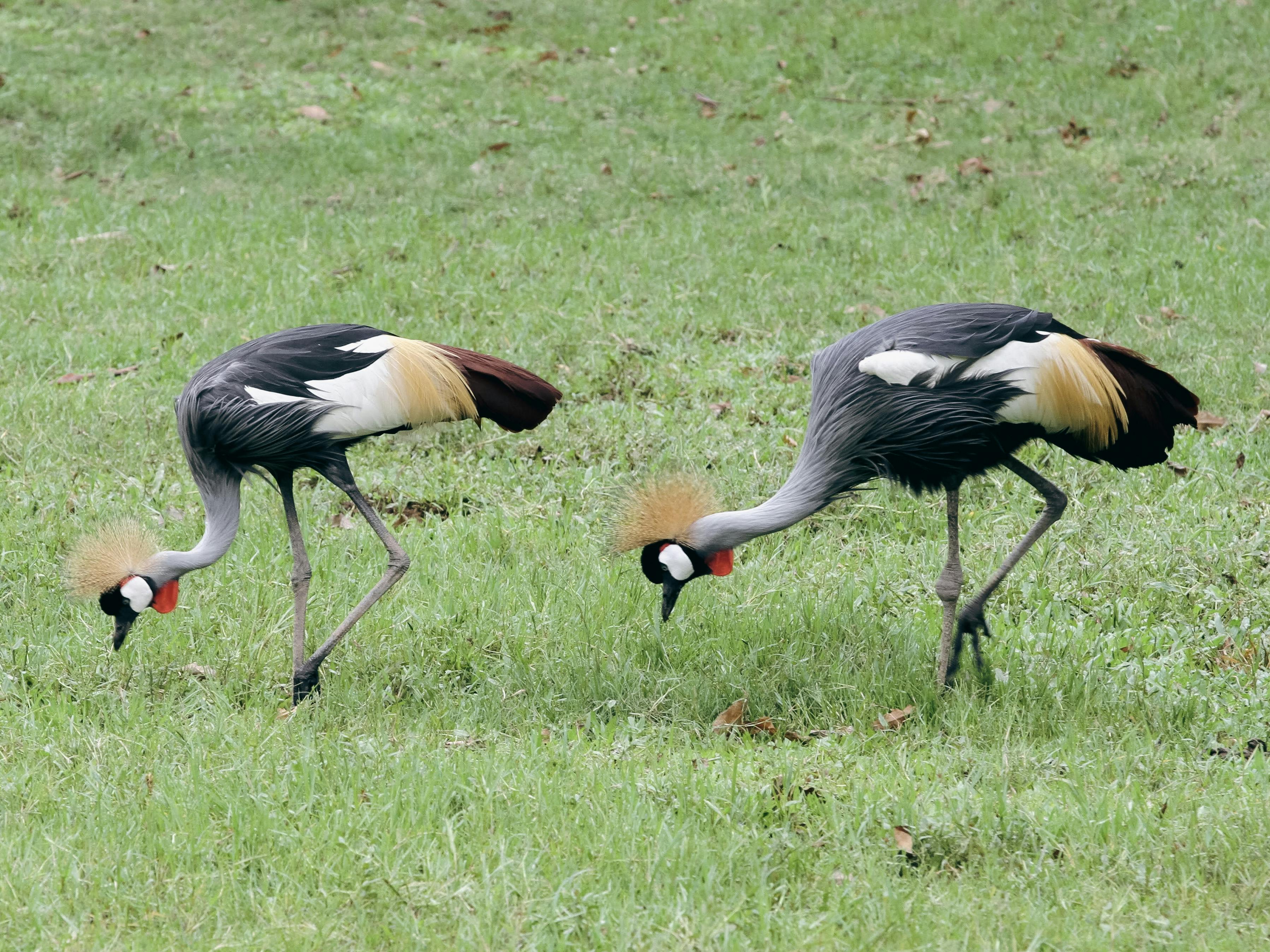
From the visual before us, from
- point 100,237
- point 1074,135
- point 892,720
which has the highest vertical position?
point 1074,135

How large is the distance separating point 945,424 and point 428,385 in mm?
1932

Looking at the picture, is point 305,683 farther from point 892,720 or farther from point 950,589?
point 950,589

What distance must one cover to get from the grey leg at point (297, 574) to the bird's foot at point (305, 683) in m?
0.03

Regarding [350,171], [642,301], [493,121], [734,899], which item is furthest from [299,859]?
[493,121]

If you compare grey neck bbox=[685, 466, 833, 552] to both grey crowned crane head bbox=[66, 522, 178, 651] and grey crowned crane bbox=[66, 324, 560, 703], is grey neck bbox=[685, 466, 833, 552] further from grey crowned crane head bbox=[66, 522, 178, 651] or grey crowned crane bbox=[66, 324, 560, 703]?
grey crowned crane head bbox=[66, 522, 178, 651]

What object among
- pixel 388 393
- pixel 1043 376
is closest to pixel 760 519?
pixel 1043 376

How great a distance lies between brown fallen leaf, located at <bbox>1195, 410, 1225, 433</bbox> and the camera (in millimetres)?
6895

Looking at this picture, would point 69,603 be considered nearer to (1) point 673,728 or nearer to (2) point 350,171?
(1) point 673,728

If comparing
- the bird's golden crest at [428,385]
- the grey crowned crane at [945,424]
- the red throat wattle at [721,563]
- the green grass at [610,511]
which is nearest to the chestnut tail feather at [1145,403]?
the grey crowned crane at [945,424]

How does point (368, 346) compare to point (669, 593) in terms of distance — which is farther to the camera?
point (368, 346)

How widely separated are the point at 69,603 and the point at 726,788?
2997mm

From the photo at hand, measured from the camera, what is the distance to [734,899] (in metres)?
3.42

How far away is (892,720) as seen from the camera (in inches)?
180

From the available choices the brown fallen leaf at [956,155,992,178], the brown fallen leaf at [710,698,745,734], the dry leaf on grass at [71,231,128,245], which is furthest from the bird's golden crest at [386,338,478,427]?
the brown fallen leaf at [956,155,992,178]
